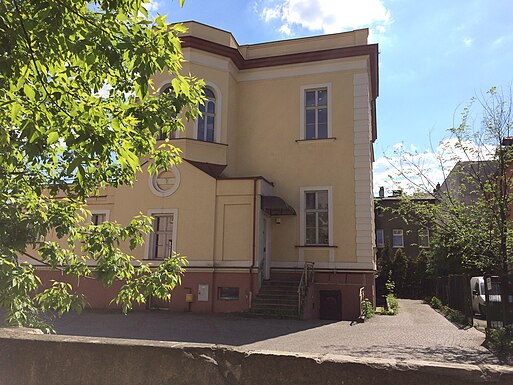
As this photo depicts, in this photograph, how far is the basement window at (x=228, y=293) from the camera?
15.1 meters

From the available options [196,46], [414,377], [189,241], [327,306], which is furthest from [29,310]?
[196,46]

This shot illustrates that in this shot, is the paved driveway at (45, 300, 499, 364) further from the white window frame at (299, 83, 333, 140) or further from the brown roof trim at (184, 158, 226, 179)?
the white window frame at (299, 83, 333, 140)

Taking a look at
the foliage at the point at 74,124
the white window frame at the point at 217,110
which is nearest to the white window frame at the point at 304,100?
the white window frame at the point at 217,110

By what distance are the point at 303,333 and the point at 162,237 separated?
23.7 ft

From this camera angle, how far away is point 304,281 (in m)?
15.1

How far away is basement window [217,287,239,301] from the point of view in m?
15.1

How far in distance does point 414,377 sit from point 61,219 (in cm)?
359

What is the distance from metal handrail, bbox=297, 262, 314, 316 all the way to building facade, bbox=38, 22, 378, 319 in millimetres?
262

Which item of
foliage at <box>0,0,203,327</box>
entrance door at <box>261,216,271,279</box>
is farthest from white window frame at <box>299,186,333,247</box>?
foliage at <box>0,0,203,327</box>

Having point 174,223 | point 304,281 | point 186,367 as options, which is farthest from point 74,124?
point 174,223

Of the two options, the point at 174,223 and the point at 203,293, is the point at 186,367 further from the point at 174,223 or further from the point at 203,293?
the point at 174,223

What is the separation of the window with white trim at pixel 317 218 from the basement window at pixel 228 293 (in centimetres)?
334

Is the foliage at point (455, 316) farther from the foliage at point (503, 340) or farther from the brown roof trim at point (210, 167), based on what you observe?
the brown roof trim at point (210, 167)

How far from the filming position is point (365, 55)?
17125mm
